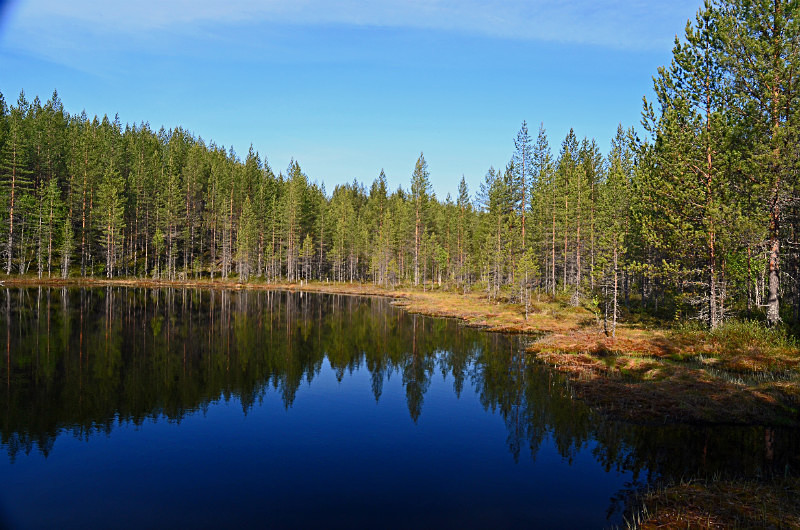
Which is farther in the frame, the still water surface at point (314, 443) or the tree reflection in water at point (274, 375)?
the tree reflection in water at point (274, 375)

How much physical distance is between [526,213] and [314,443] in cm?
5239

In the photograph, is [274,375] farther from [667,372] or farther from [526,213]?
[526,213]

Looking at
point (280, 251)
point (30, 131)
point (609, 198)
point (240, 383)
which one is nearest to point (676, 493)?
point (240, 383)

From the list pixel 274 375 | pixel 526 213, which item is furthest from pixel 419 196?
pixel 274 375

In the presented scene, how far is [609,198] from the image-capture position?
43500mm

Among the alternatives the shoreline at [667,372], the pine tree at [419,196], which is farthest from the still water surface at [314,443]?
the pine tree at [419,196]

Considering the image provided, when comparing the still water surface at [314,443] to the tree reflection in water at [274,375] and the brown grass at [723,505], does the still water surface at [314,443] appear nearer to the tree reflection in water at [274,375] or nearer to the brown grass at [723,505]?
the tree reflection in water at [274,375]

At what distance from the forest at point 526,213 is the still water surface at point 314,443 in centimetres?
1613

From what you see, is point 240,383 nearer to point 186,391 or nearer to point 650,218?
point 186,391

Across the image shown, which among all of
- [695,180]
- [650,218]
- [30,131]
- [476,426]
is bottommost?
[476,426]

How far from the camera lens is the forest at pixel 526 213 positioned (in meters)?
30.6

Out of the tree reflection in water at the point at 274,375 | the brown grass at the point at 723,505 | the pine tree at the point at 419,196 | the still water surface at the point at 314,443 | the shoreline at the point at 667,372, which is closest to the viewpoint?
the brown grass at the point at 723,505

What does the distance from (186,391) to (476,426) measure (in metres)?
14.8

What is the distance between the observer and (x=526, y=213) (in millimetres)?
63938
